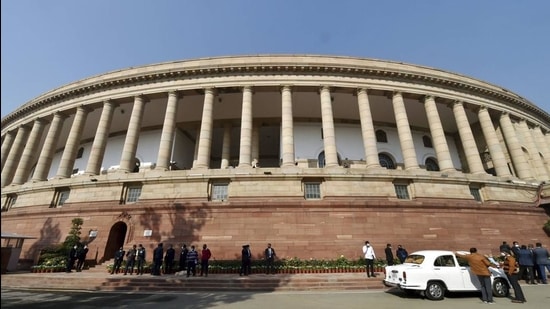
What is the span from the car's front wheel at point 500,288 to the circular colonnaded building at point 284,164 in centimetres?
693

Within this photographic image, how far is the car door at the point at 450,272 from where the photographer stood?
10484 mm

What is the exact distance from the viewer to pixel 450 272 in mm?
10594

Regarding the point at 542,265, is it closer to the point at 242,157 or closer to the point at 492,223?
the point at 492,223

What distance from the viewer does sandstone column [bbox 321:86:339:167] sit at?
21031 mm

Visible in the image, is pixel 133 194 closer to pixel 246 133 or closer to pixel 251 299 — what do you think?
pixel 246 133

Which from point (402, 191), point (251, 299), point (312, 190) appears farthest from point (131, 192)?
point (402, 191)

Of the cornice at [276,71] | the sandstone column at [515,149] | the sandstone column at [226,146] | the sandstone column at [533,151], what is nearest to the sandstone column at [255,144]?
the sandstone column at [226,146]

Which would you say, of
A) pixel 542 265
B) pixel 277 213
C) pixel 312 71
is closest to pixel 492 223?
pixel 542 265

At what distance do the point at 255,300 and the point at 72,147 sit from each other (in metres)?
22.5

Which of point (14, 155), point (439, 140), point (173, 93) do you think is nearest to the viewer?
point (439, 140)

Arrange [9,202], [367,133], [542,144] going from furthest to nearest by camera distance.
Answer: [542,144] → [9,202] → [367,133]

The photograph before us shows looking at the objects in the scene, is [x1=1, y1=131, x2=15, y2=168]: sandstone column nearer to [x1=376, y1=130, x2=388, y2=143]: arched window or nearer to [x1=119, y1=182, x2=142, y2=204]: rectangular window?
[x1=119, y1=182, x2=142, y2=204]: rectangular window

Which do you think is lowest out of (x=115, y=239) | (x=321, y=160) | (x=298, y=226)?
(x=115, y=239)

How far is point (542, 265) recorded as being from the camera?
1342 cm
